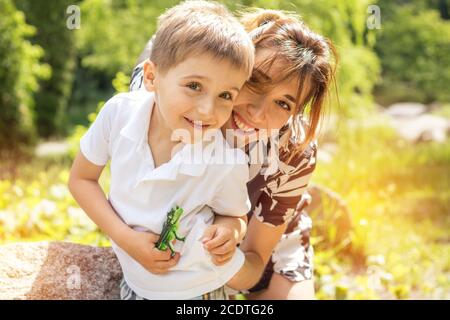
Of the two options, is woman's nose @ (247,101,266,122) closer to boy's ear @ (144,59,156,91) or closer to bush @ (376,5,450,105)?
boy's ear @ (144,59,156,91)

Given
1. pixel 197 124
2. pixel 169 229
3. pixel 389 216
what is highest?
pixel 197 124

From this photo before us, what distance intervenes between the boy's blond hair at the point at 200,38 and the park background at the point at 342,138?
526 millimetres

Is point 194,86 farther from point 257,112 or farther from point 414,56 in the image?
point 414,56

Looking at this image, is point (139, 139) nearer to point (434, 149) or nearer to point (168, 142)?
point (168, 142)

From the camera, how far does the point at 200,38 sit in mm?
1768

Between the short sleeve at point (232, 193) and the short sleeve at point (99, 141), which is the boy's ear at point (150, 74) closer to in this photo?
the short sleeve at point (99, 141)

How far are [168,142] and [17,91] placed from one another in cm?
445

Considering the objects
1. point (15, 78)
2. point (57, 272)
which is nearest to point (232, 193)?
point (57, 272)

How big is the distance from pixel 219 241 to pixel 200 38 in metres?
0.57

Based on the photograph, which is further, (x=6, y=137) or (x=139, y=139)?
(x=6, y=137)

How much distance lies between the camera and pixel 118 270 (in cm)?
232

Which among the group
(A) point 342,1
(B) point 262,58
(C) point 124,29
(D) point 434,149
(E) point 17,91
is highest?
(B) point 262,58

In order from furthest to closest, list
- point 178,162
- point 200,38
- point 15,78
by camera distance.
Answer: point 15,78 < point 178,162 < point 200,38
